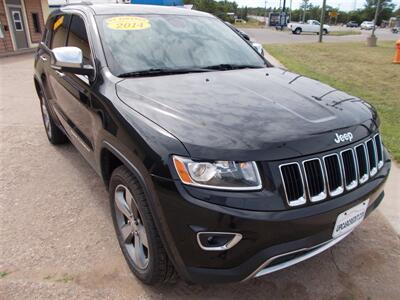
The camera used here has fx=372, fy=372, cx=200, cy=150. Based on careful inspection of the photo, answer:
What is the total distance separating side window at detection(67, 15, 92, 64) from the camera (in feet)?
10.2

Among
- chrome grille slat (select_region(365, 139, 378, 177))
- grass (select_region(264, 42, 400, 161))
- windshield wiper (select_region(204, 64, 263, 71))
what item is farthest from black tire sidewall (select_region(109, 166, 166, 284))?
grass (select_region(264, 42, 400, 161))

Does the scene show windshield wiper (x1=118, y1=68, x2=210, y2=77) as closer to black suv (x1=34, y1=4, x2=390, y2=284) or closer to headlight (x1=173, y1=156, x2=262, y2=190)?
black suv (x1=34, y1=4, x2=390, y2=284)

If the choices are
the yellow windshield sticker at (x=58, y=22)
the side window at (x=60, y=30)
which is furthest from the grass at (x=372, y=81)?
the yellow windshield sticker at (x=58, y=22)

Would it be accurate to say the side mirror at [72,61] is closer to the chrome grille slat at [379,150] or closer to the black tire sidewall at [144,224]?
the black tire sidewall at [144,224]

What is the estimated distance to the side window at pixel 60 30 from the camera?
3.88 meters

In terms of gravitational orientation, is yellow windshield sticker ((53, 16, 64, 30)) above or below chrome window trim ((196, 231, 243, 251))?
above

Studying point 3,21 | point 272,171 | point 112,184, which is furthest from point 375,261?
point 3,21

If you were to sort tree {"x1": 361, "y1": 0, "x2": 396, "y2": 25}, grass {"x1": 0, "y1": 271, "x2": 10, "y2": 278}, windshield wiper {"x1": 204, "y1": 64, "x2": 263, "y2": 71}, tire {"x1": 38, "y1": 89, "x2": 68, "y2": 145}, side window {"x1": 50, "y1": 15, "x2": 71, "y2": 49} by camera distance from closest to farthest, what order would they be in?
grass {"x1": 0, "y1": 271, "x2": 10, "y2": 278} → windshield wiper {"x1": 204, "y1": 64, "x2": 263, "y2": 71} → side window {"x1": 50, "y1": 15, "x2": 71, "y2": 49} → tire {"x1": 38, "y1": 89, "x2": 68, "y2": 145} → tree {"x1": 361, "y1": 0, "x2": 396, "y2": 25}

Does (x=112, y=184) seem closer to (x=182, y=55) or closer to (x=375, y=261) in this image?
(x=182, y=55)

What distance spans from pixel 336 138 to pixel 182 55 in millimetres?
1579

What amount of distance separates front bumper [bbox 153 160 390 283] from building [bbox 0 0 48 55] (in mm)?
17976

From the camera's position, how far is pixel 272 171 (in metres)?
1.92

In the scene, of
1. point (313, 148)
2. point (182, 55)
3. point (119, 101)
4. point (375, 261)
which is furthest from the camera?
point (182, 55)

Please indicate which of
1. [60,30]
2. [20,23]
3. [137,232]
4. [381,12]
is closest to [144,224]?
[137,232]
